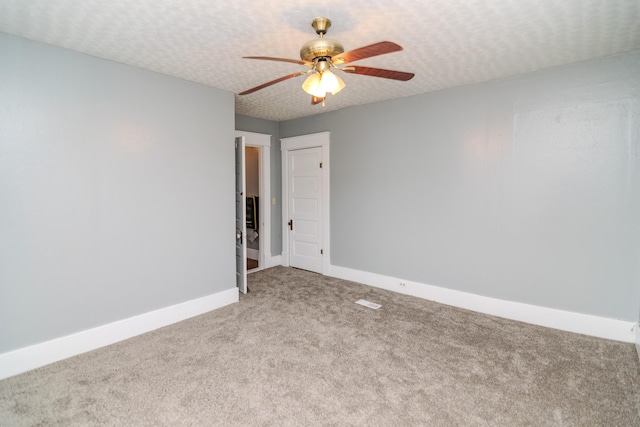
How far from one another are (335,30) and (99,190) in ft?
7.83

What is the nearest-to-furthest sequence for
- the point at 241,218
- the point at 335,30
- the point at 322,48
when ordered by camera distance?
1. the point at 322,48
2. the point at 335,30
3. the point at 241,218

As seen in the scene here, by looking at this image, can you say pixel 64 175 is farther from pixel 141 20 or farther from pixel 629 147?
pixel 629 147

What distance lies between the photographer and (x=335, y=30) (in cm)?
224

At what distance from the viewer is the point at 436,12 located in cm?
204

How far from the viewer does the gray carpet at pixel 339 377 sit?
191 cm

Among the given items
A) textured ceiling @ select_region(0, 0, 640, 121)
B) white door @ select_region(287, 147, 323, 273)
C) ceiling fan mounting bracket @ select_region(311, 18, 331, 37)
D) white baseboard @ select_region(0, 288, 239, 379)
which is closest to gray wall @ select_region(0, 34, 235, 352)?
white baseboard @ select_region(0, 288, 239, 379)

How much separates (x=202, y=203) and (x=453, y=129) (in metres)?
3.00

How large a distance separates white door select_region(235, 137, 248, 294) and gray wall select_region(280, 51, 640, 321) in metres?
1.53

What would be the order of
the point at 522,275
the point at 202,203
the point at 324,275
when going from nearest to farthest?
the point at 522,275
the point at 202,203
the point at 324,275

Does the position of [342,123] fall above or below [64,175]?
above

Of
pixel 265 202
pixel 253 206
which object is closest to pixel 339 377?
pixel 265 202

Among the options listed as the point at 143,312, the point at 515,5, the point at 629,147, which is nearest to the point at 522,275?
the point at 629,147

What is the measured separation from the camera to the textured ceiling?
6.45 ft

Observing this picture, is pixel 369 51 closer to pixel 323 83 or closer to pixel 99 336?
pixel 323 83
